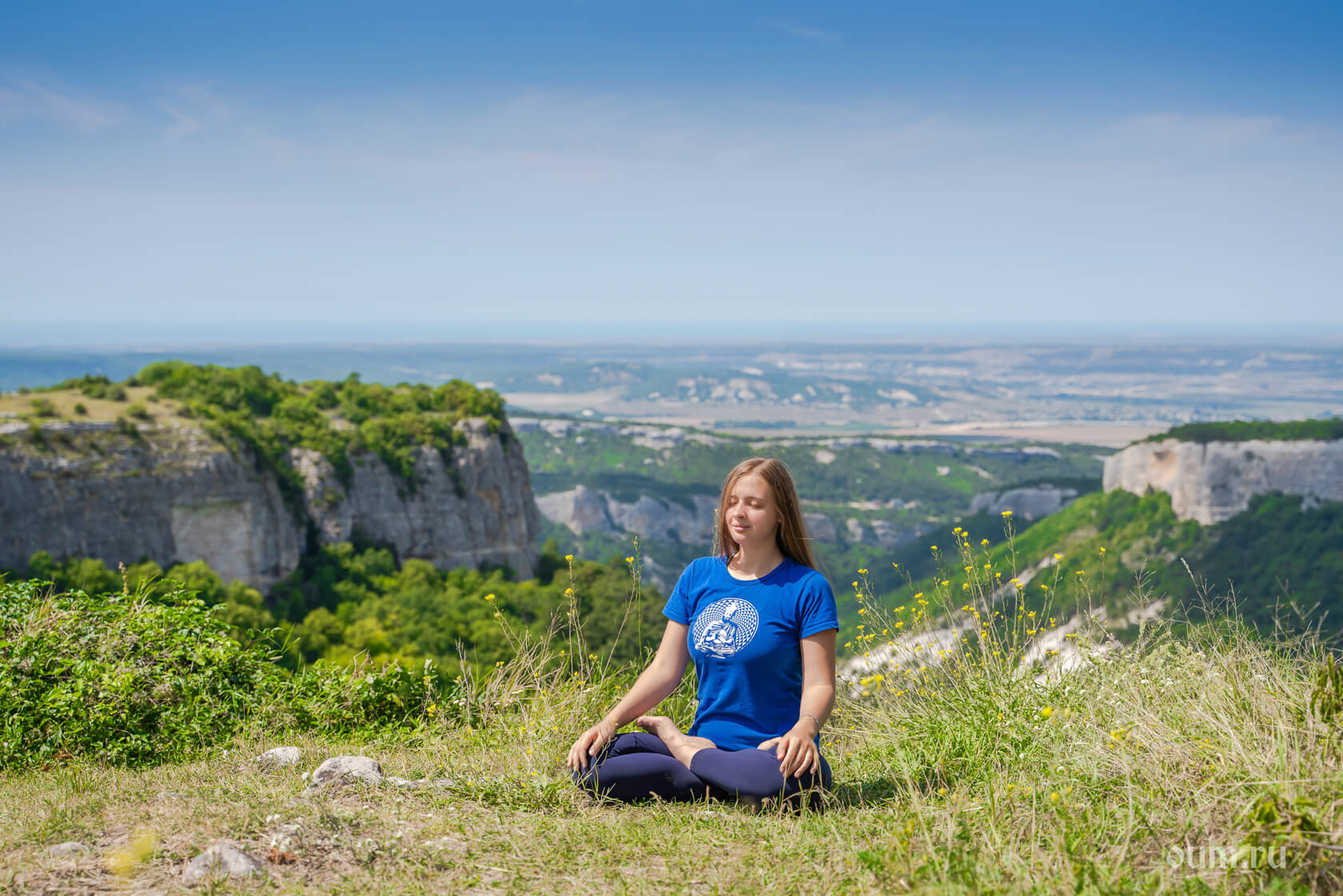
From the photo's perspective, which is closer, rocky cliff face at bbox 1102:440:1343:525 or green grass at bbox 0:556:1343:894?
green grass at bbox 0:556:1343:894

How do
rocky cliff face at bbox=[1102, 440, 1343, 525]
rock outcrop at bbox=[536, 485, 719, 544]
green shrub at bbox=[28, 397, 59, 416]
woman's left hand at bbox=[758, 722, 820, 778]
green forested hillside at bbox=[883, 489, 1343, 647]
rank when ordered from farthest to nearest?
rock outcrop at bbox=[536, 485, 719, 544], rocky cliff face at bbox=[1102, 440, 1343, 525], green forested hillside at bbox=[883, 489, 1343, 647], green shrub at bbox=[28, 397, 59, 416], woman's left hand at bbox=[758, 722, 820, 778]

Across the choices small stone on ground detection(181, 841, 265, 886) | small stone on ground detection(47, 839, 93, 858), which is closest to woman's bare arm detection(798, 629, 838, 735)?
small stone on ground detection(181, 841, 265, 886)

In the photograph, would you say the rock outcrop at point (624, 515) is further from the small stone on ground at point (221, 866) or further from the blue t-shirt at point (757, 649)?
the small stone on ground at point (221, 866)

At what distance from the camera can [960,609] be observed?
486 centimetres

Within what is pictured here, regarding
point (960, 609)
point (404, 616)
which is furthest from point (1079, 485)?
point (960, 609)

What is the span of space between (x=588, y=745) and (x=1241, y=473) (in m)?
65.4

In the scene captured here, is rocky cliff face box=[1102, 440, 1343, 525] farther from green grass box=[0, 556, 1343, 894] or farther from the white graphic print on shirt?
the white graphic print on shirt

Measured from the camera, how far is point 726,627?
12.6 feet

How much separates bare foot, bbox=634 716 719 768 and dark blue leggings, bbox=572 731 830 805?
3 centimetres

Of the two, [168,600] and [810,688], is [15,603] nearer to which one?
[168,600]

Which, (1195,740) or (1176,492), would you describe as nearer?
(1195,740)

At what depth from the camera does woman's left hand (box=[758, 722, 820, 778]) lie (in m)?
3.57

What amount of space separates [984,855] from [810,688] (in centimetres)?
101

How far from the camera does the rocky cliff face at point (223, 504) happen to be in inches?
1099
